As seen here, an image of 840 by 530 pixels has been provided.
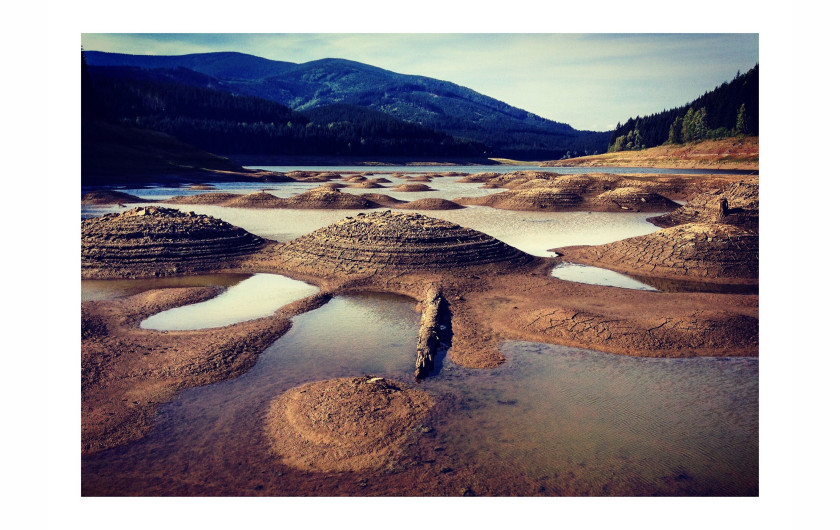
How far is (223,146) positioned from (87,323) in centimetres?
11948

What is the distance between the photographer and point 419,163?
143750mm

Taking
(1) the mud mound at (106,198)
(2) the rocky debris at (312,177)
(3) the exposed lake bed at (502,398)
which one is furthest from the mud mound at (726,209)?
(2) the rocky debris at (312,177)

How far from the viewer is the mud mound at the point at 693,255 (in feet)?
72.8

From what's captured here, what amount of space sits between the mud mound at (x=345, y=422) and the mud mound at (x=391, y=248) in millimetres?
11420

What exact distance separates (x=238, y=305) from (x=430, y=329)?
7.37m

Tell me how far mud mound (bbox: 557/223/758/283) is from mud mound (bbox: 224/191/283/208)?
32.5 meters

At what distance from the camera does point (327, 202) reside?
48781 millimetres

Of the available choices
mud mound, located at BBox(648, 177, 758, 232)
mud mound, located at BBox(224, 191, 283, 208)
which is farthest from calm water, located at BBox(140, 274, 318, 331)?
mud mound, located at BBox(224, 191, 283, 208)

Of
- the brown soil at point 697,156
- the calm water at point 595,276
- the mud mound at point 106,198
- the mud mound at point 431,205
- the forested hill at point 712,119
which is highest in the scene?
the forested hill at point 712,119

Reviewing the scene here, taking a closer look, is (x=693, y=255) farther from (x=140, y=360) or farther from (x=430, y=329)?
(x=140, y=360)

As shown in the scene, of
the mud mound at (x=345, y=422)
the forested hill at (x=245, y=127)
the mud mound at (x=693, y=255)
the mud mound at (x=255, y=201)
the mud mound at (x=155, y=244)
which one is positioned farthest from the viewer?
the forested hill at (x=245, y=127)

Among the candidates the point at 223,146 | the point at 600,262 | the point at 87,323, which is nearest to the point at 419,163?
the point at 223,146

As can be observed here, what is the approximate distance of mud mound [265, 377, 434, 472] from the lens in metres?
8.75

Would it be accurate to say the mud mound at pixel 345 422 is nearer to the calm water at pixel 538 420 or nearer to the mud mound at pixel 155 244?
the calm water at pixel 538 420
